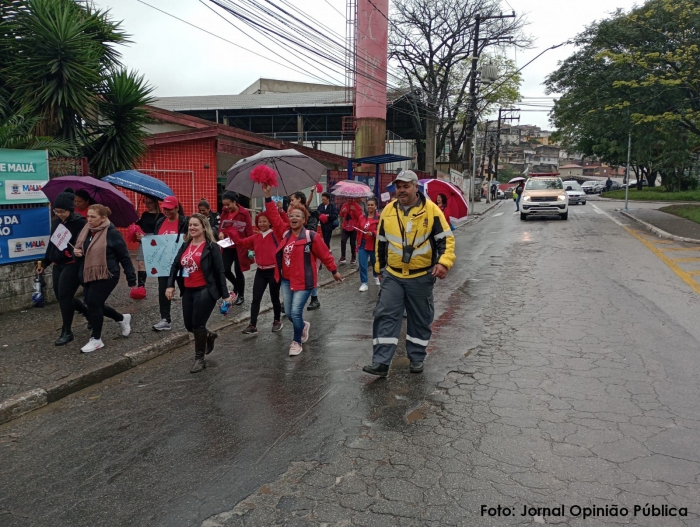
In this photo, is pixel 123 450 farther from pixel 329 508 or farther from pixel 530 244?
pixel 530 244

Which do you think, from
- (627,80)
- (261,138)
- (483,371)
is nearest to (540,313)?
(483,371)

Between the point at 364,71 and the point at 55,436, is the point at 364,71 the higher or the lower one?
the higher one

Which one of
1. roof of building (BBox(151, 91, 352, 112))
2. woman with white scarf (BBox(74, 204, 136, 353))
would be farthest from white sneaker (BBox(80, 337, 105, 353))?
roof of building (BBox(151, 91, 352, 112))

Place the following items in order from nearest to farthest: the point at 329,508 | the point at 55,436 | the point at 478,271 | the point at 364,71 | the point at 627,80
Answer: the point at 329,508 < the point at 55,436 < the point at 478,271 < the point at 627,80 < the point at 364,71

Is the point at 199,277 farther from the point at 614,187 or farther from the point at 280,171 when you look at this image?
the point at 614,187

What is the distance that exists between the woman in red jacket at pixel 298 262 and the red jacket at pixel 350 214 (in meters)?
4.74

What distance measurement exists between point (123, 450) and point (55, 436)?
0.77 metres

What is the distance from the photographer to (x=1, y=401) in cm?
471

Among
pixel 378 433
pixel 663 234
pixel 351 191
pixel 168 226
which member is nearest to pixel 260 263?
pixel 168 226

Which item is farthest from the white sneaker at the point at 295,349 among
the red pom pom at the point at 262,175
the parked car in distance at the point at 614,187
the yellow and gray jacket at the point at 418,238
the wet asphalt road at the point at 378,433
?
the parked car in distance at the point at 614,187

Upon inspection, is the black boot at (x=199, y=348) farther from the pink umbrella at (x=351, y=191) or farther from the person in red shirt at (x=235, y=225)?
the pink umbrella at (x=351, y=191)

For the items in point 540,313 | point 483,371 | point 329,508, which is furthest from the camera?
point 540,313

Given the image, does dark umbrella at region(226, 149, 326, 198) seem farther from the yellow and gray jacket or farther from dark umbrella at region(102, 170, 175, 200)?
the yellow and gray jacket

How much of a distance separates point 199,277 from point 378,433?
252 cm
